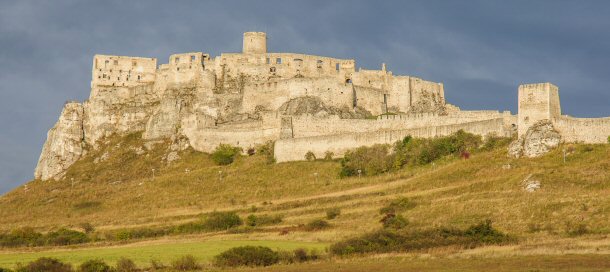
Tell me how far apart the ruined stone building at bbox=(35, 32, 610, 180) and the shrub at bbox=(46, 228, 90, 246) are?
21.6 metres

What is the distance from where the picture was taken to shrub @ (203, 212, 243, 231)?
58134mm

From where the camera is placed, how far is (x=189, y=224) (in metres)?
59.9

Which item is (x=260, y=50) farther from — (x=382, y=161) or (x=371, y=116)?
(x=382, y=161)

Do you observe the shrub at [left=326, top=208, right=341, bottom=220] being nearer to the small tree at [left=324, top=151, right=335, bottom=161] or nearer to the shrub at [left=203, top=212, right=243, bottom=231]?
the shrub at [left=203, top=212, right=243, bottom=231]

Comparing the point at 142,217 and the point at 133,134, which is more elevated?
the point at 133,134

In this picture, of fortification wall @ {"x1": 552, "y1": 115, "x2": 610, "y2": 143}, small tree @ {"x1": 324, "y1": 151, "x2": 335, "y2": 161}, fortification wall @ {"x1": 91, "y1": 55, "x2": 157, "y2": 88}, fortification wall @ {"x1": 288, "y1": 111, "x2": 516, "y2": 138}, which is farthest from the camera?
fortification wall @ {"x1": 91, "y1": 55, "x2": 157, "y2": 88}

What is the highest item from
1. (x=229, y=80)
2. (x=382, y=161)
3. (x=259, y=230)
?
(x=229, y=80)

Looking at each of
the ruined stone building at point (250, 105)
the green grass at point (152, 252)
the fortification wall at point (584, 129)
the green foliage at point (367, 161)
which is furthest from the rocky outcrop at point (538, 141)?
the green grass at point (152, 252)

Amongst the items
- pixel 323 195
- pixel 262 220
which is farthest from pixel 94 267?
pixel 323 195

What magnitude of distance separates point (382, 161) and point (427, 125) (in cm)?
585

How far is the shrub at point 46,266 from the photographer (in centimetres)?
4303

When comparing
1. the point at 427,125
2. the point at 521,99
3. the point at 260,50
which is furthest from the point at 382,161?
the point at 260,50

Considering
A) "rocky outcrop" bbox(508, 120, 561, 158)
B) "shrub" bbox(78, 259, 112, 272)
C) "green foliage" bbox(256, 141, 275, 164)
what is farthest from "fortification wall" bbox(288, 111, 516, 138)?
"shrub" bbox(78, 259, 112, 272)

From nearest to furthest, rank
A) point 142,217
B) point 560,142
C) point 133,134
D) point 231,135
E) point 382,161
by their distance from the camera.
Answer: point 560,142 → point 142,217 → point 382,161 → point 231,135 → point 133,134
